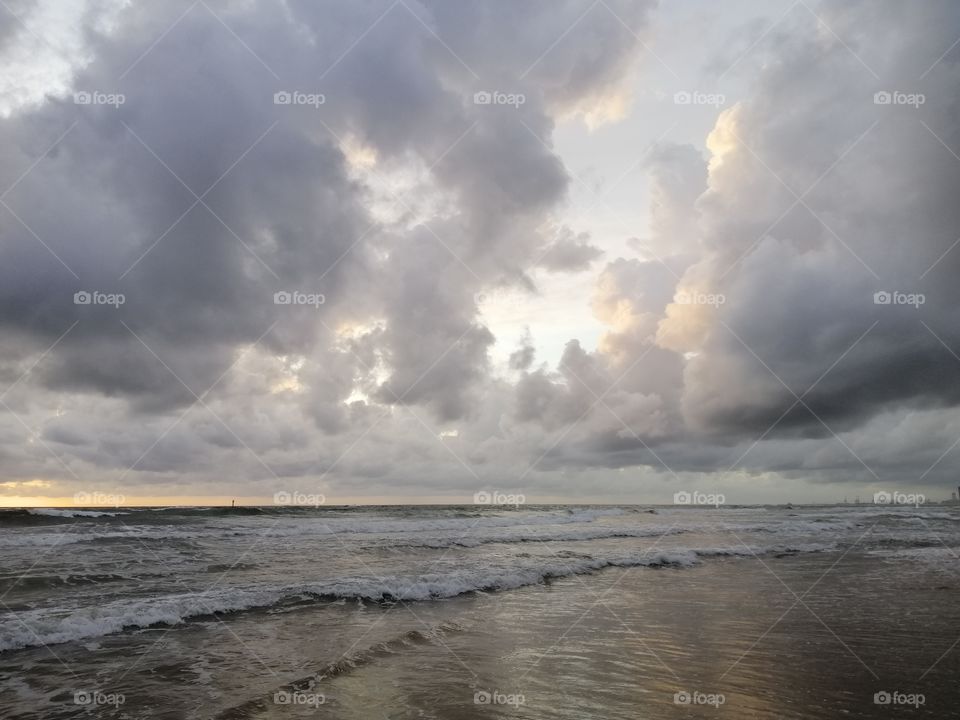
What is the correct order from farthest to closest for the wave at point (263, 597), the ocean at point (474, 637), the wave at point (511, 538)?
the wave at point (511, 538) < the wave at point (263, 597) < the ocean at point (474, 637)

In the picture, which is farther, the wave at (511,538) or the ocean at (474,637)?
the wave at (511,538)

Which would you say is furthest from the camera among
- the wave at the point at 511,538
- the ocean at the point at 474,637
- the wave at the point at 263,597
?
the wave at the point at 511,538

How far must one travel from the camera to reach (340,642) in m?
11.0

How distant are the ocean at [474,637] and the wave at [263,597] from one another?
0.07 m

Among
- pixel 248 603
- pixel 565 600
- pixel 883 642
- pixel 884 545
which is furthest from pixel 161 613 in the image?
pixel 884 545

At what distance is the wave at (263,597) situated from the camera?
1178 cm

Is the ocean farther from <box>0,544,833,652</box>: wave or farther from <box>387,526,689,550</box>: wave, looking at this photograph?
<box>387,526,689,550</box>: wave

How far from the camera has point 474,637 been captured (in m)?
11.4

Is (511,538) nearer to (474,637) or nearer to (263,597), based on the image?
(263,597)

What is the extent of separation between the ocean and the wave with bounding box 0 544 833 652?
71 millimetres

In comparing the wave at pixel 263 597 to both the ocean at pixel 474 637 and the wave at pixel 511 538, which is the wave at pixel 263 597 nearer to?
the ocean at pixel 474 637

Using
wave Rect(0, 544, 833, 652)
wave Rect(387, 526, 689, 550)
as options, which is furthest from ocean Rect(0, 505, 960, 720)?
wave Rect(387, 526, 689, 550)

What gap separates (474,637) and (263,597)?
6.64m

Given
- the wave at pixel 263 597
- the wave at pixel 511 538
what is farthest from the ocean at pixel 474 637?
the wave at pixel 511 538
